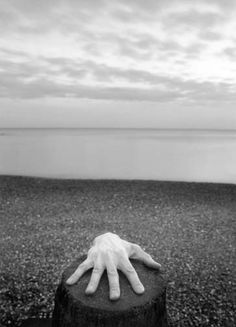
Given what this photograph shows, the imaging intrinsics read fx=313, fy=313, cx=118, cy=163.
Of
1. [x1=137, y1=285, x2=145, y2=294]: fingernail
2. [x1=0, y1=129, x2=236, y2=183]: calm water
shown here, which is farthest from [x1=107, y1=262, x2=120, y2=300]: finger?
[x1=0, y1=129, x2=236, y2=183]: calm water

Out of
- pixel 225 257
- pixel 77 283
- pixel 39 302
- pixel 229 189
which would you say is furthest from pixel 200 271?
pixel 229 189

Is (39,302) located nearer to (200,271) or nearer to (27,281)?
(27,281)

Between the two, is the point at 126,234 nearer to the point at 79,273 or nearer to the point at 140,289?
the point at 79,273

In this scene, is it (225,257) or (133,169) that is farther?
(133,169)

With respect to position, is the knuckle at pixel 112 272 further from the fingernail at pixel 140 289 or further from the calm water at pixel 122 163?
the calm water at pixel 122 163

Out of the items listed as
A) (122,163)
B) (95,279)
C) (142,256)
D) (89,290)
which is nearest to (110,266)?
(95,279)

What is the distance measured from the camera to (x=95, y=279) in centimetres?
292

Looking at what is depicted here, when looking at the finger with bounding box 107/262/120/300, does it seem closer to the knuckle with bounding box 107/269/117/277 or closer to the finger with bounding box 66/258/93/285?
the knuckle with bounding box 107/269/117/277

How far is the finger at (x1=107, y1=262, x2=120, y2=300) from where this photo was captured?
2828 mm

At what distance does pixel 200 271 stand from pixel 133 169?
24870 millimetres

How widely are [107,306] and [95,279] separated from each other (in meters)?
0.26

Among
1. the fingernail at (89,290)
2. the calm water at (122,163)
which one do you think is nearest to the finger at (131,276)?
the fingernail at (89,290)

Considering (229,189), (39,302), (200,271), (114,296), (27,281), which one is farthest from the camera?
(229,189)

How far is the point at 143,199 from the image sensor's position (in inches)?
552
